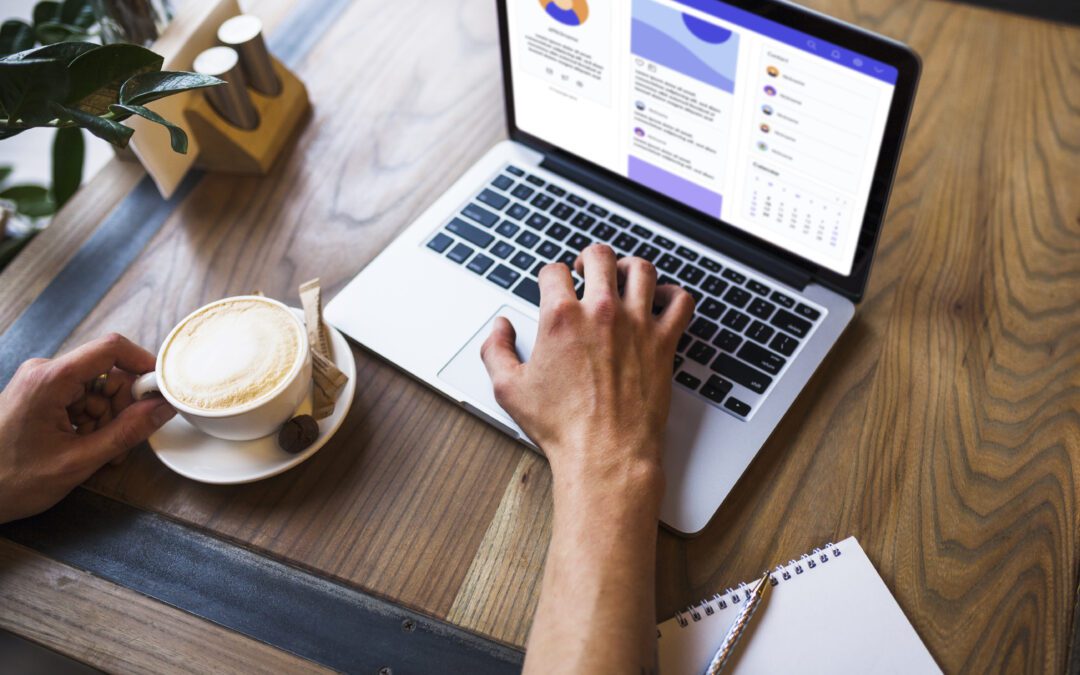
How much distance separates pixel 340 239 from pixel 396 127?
0.20 metres

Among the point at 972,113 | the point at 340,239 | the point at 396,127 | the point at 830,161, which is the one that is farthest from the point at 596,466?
the point at 972,113

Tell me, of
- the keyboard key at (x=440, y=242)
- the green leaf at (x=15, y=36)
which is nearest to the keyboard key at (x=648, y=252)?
the keyboard key at (x=440, y=242)

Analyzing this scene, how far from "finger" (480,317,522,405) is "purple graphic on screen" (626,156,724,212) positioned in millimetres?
228

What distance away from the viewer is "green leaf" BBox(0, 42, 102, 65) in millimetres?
662

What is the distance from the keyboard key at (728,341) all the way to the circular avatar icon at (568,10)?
13.2 inches

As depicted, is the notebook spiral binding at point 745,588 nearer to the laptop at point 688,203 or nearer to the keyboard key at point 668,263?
the laptop at point 688,203

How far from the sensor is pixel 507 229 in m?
0.94

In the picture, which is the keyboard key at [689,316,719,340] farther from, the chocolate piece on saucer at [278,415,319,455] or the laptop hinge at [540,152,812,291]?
the chocolate piece on saucer at [278,415,319,455]

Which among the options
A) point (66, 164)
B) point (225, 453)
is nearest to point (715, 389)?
point (225, 453)

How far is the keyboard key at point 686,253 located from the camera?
0.90 meters

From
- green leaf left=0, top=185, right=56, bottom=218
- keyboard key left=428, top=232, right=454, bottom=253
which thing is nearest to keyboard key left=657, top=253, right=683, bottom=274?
keyboard key left=428, top=232, right=454, bottom=253

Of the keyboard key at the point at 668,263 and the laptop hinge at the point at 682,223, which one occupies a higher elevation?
the laptop hinge at the point at 682,223

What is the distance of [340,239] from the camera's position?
0.99 meters

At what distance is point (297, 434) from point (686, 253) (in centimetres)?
43
